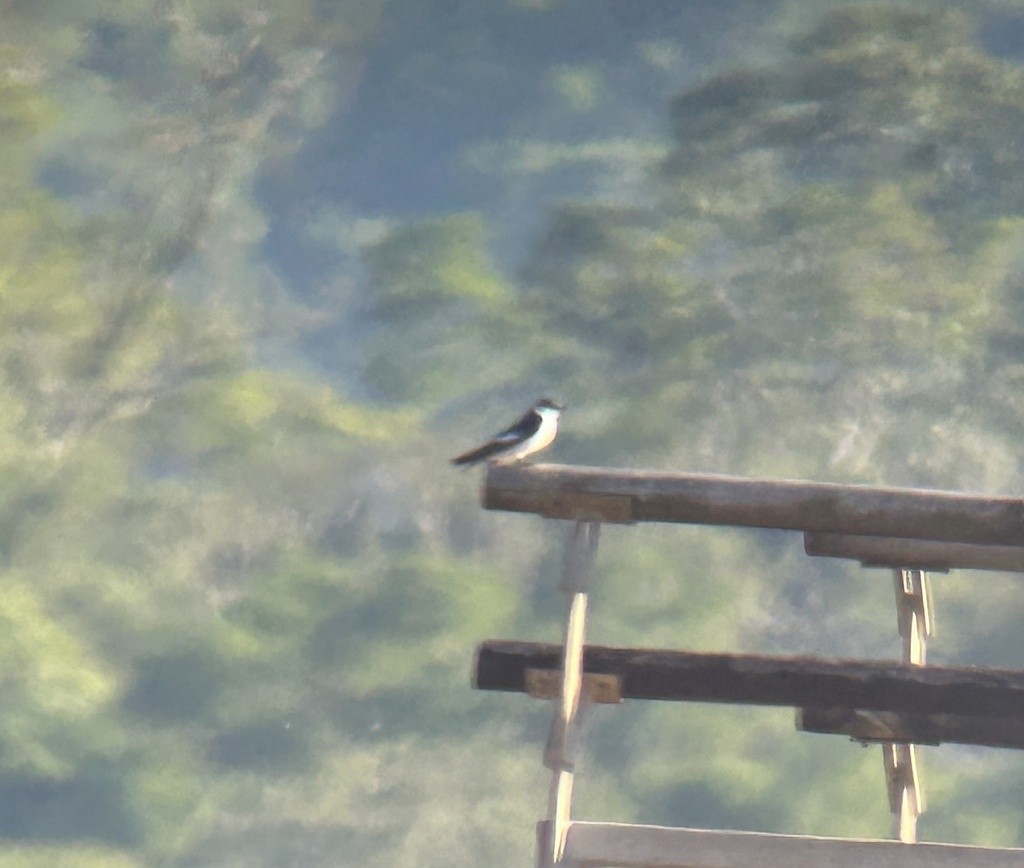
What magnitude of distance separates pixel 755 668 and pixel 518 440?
161 cm

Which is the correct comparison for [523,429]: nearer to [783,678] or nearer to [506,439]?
[506,439]

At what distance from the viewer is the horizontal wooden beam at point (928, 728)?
4.66 meters

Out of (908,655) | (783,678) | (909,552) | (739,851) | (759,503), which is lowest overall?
(739,851)

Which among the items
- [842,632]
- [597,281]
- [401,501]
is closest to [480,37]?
[597,281]

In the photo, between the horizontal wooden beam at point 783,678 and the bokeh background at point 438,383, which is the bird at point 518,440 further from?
the bokeh background at point 438,383

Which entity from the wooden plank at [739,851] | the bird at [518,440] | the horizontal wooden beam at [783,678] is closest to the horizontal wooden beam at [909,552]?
the horizontal wooden beam at [783,678]

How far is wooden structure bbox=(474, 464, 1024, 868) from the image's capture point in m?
3.69

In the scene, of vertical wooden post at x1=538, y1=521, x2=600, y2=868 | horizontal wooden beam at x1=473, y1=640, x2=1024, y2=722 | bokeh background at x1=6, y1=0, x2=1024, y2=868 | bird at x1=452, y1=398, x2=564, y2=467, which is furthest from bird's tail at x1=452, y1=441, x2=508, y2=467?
bokeh background at x1=6, y1=0, x2=1024, y2=868

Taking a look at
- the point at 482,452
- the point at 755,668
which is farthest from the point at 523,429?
the point at 755,668

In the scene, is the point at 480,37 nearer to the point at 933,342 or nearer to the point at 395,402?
the point at 395,402

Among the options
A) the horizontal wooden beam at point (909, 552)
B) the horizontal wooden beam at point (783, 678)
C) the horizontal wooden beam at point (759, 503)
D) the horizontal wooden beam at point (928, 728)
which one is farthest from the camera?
the horizontal wooden beam at point (928, 728)

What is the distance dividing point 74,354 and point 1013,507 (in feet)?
62.8

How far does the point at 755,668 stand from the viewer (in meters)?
4.22

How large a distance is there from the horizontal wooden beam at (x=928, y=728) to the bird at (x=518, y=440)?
57.9 inches
